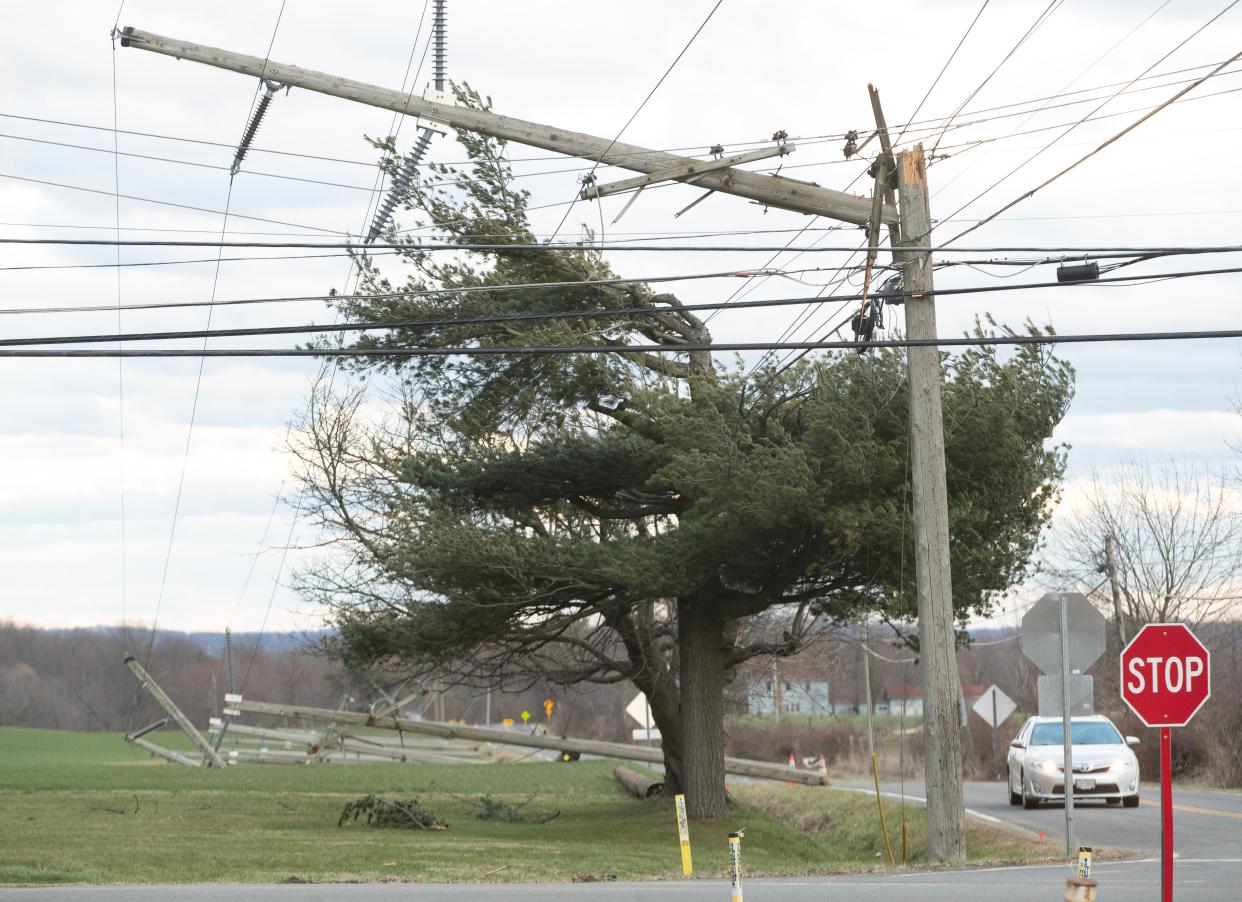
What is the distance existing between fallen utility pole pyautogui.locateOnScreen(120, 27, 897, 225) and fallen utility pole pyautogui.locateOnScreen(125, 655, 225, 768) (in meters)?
23.9

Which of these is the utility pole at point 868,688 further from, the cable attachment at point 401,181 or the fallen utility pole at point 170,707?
the fallen utility pole at point 170,707

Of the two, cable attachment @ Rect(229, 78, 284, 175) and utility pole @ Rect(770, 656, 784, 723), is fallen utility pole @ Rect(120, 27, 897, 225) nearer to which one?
cable attachment @ Rect(229, 78, 284, 175)

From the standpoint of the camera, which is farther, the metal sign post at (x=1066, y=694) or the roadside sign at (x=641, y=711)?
the roadside sign at (x=641, y=711)

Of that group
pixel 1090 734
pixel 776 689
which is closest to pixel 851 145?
pixel 1090 734

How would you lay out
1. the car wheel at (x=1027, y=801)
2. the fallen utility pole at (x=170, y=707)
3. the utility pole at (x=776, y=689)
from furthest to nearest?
the fallen utility pole at (x=170, y=707) → the utility pole at (x=776, y=689) → the car wheel at (x=1027, y=801)

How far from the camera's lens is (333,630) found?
29.5 meters

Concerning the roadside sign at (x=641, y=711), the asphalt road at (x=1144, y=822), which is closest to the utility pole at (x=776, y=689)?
the roadside sign at (x=641, y=711)

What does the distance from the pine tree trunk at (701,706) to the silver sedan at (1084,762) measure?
6.08m

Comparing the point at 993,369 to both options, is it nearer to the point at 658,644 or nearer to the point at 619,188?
the point at 619,188

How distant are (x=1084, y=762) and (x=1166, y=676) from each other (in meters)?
15.7

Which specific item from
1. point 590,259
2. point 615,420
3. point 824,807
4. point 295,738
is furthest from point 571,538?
point 295,738

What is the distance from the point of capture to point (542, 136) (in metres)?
18.2

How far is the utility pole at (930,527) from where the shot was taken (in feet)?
57.5

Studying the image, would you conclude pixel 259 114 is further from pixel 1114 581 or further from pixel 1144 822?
pixel 1114 581
